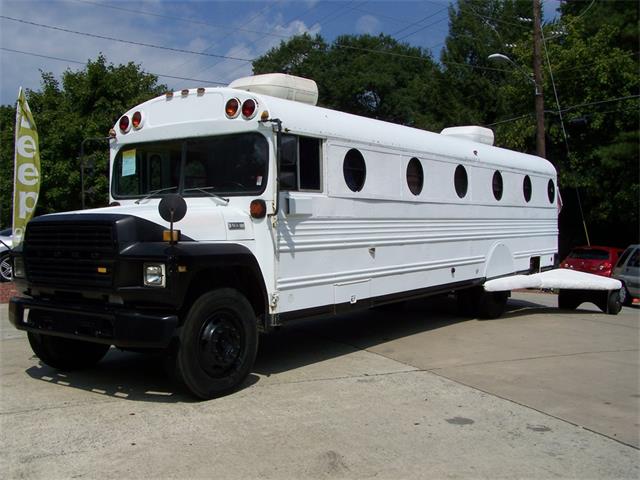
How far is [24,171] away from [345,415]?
959cm

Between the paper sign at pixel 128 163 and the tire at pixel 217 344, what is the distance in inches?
81.0

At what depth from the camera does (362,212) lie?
22.4ft

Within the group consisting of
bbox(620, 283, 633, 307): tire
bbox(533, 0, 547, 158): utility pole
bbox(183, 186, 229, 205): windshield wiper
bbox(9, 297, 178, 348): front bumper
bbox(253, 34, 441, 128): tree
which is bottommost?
bbox(620, 283, 633, 307): tire

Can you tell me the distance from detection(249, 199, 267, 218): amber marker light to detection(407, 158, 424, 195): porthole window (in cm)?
273

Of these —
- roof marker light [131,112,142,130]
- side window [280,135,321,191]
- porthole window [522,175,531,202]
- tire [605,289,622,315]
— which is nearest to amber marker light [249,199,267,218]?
side window [280,135,321,191]

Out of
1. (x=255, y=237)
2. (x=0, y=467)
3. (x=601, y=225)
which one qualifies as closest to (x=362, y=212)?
(x=255, y=237)

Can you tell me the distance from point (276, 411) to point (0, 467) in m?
2.03

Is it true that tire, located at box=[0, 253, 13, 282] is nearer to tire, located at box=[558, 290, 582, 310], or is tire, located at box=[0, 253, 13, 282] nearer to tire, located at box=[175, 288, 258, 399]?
tire, located at box=[175, 288, 258, 399]

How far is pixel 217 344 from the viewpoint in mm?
5211

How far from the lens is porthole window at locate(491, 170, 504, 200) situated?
9.79 meters

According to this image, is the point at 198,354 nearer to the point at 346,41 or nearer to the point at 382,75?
the point at 382,75

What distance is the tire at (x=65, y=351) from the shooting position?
5.93m

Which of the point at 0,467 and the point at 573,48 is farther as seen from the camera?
the point at 573,48

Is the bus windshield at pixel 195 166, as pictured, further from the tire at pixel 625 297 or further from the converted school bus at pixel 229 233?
the tire at pixel 625 297
